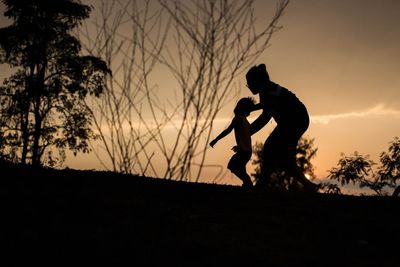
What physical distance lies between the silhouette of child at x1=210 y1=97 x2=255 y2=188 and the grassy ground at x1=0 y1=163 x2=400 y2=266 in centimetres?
159

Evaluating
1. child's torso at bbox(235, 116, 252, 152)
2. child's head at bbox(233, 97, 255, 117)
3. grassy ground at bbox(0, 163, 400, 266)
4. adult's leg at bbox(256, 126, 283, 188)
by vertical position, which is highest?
child's head at bbox(233, 97, 255, 117)

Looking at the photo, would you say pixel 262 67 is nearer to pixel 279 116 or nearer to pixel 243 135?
pixel 279 116

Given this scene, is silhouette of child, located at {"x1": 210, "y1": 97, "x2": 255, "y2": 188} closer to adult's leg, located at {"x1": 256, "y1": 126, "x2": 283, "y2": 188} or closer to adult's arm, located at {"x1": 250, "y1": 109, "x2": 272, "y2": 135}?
adult's arm, located at {"x1": 250, "y1": 109, "x2": 272, "y2": 135}

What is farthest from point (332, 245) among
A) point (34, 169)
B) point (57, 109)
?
point (57, 109)

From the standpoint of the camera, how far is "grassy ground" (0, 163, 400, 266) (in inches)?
141

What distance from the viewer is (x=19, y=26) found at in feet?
74.1

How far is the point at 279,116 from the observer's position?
671 centimetres

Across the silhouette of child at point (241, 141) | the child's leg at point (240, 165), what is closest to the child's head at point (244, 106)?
the silhouette of child at point (241, 141)

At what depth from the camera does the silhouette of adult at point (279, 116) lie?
6.68 meters

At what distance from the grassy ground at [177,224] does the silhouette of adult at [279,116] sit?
0.86m

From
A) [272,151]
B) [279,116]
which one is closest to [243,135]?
[272,151]

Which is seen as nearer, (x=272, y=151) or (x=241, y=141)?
(x=272, y=151)

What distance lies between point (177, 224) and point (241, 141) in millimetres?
3403

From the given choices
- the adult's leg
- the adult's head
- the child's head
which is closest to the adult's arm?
the adult's leg
